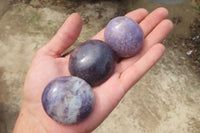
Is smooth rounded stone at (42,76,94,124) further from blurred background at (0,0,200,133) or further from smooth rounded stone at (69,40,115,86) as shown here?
blurred background at (0,0,200,133)

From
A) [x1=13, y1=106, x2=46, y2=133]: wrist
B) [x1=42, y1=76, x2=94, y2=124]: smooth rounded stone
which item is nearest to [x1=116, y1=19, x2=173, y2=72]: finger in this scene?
[x1=42, y1=76, x2=94, y2=124]: smooth rounded stone

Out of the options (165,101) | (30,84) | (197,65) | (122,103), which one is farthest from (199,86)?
(30,84)

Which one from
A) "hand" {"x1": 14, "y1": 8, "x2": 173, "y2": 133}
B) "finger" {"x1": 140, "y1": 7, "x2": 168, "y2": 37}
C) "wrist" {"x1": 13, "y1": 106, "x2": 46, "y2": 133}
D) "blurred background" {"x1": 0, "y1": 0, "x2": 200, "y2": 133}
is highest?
"finger" {"x1": 140, "y1": 7, "x2": 168, "y2": 37}

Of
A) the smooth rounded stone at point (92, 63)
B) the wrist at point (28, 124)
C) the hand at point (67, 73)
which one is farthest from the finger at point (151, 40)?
the wrist at point (28, 124)

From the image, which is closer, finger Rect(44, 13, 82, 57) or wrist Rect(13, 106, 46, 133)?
wrist Rect(13, 106, 46, 133)

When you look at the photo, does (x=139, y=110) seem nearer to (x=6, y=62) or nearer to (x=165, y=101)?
(x=165, y=101)

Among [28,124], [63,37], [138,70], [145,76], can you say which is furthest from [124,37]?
[145,76]
